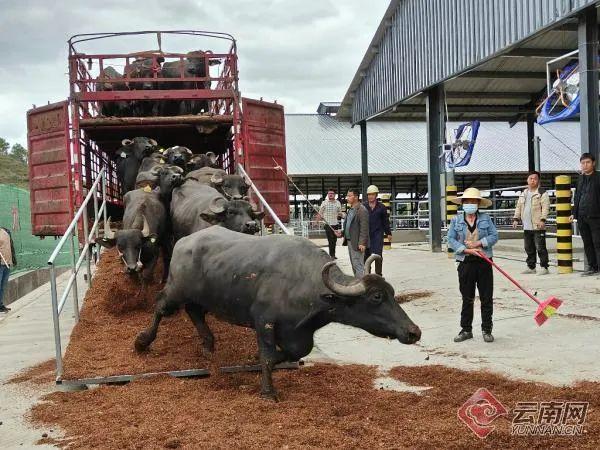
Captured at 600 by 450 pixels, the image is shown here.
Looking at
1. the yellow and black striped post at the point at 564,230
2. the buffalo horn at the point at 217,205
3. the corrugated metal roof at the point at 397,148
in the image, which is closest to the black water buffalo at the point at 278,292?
the buffalo horn at the point at 217,205

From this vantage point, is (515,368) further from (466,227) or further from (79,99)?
(79,99)

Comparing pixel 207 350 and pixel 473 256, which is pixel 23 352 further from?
pixel 473 256

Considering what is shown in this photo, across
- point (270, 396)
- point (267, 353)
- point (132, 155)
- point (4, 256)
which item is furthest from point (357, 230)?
point (4, 256)

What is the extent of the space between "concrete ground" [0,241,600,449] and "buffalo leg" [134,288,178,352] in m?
1.00

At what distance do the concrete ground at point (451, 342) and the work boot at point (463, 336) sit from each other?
7 centimetres

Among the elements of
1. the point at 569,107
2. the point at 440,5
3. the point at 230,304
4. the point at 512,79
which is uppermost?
the point at 440,5

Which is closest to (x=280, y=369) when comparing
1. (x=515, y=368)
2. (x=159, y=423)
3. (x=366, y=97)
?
(x=159, y=423)

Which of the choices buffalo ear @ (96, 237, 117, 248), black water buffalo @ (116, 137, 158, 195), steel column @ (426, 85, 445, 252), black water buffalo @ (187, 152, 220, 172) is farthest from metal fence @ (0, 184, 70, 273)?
steel column @ (426, 85, 445, 252)

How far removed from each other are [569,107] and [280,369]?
826 centimetres

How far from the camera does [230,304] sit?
5398mm

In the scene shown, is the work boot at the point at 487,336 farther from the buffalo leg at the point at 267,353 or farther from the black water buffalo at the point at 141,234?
the black water buffalo at the point at 141,234

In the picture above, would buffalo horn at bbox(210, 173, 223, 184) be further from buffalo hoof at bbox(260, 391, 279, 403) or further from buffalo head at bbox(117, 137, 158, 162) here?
buffalo hoof at bbox(260, 391, 279, 403)

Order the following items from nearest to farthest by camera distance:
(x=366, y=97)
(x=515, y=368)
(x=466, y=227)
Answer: (x=515, y=368), (x=466, y=227), (x=366, y=97)

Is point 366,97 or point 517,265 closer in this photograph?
point 517,265
